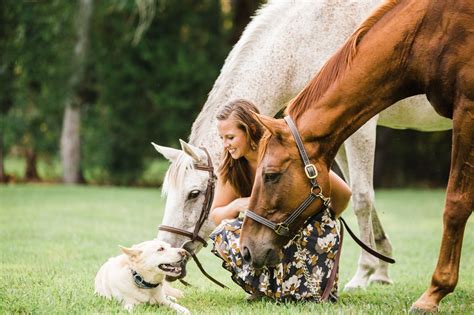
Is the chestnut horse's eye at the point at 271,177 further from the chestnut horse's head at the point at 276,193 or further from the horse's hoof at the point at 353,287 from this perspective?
the horse's hoof at the point at 353,287

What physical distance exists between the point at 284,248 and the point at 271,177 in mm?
597

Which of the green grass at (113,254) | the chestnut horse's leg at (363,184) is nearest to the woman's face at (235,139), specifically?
the green grass at (113,254)

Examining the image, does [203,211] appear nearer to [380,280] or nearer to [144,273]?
[144,273]

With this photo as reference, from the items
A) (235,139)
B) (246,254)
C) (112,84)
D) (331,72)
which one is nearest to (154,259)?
(246,254)

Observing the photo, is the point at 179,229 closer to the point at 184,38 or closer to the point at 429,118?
the point at 429,118

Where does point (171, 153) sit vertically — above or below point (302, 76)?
below

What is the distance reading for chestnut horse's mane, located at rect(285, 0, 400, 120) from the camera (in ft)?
12.3

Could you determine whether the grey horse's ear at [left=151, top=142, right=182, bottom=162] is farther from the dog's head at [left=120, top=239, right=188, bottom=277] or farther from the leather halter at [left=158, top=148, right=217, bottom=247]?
the dog's head at [left=120, top=239, right=188, bottom=277]

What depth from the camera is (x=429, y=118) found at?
556cm

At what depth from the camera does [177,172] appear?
14.9 ft

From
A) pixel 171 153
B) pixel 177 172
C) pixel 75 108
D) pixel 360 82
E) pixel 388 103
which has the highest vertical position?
pixel 360 82

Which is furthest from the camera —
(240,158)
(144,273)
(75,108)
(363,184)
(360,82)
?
(75,108)

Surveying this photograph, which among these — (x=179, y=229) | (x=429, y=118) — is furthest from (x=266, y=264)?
(x=429, y=118)

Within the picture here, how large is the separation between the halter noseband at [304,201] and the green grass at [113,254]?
49 cm
